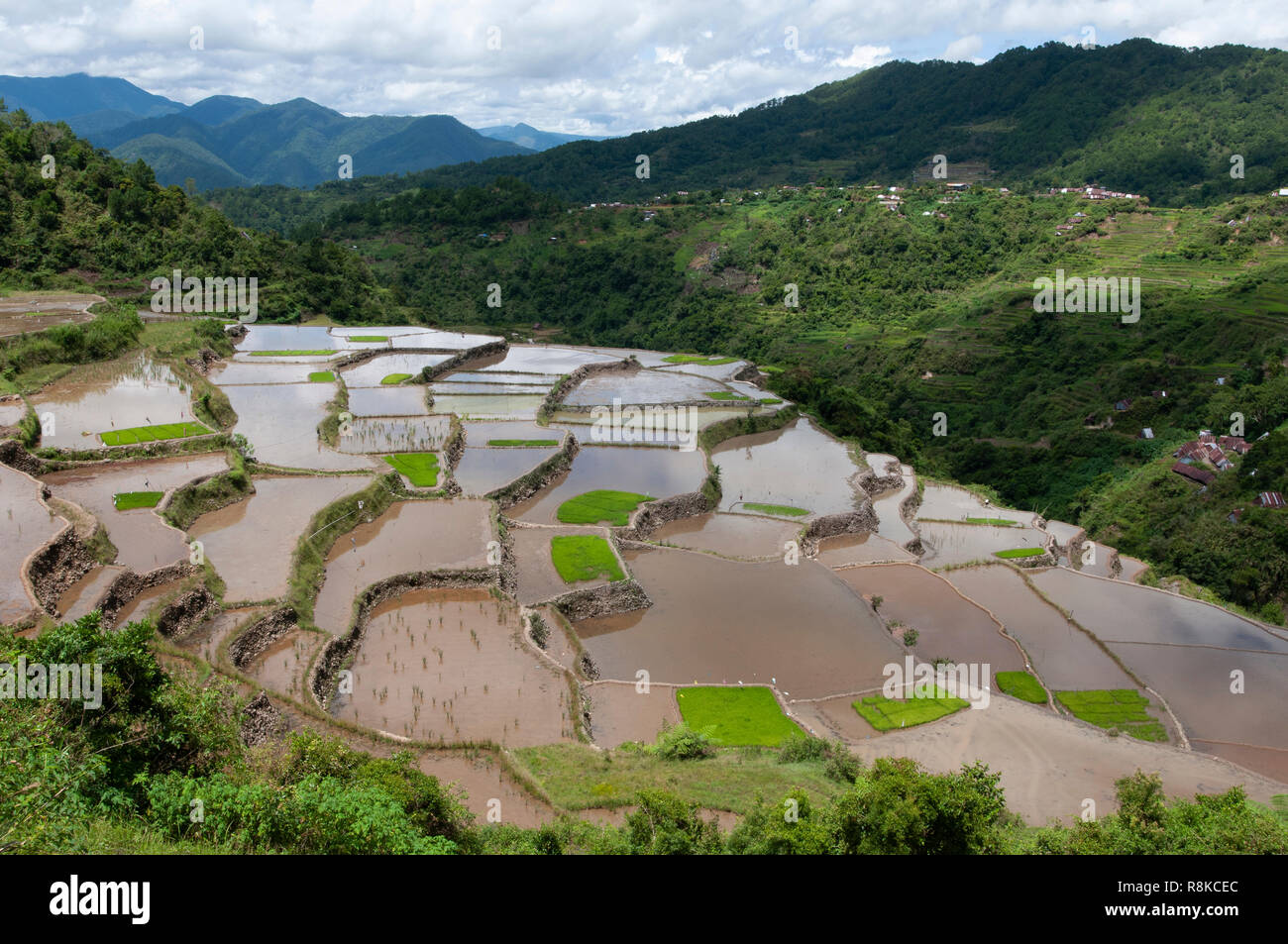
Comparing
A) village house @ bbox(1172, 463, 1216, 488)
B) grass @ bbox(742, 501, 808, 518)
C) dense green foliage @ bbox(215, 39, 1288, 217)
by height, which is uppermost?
dense green foliage @ bbox(215, 39, 1288, 217)

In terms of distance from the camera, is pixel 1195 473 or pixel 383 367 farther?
pixel 383 367

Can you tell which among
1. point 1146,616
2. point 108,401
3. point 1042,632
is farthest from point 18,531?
point 1146,616

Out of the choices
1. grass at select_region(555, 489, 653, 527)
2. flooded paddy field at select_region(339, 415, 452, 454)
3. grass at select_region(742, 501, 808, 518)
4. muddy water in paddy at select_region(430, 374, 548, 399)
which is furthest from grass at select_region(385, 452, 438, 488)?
muddy water in paddy at select_region(430, 374, 548, 399)

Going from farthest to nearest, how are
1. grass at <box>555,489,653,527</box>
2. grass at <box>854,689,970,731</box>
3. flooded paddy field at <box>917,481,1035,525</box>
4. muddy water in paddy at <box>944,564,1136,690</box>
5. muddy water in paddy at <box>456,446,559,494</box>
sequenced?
flooded paddy field at <box>917,481,1035,525</box>
muddy water in paddy at <box>456,446,559,494</box>
grass at <box>555,489,653,527</box>
muddy water in paddy at <box>944,564,1136,690</box>
grass at <box>854,689,970,731</box>

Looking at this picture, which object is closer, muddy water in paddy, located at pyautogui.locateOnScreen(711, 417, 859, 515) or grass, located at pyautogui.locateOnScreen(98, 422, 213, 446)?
grass, located at pyautogui.locateOnScreen(98, 422, 213, 446)

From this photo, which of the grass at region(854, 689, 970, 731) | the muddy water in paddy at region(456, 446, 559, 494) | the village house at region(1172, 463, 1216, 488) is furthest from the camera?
the village house at region(1172, 463, 1216, 488)

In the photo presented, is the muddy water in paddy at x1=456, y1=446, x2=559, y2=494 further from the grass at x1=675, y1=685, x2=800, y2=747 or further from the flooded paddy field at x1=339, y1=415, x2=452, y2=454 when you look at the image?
the grass at x1=675, y1=685, x2=800, y2=747

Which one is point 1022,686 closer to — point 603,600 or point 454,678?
point 603,600
